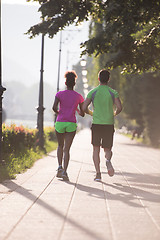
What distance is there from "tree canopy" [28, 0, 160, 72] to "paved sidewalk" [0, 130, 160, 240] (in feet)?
18.4

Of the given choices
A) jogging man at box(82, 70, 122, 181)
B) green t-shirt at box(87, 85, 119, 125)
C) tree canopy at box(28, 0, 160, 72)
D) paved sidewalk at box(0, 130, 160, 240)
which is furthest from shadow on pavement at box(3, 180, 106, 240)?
tree canopy at box(28, 0, 160, 72)

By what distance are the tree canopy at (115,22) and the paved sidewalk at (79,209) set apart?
559 cm

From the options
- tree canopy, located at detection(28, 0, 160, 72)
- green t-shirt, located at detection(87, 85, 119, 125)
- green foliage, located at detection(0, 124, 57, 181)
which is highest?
tree canopy, located at detection(28, 0, 160, 72)

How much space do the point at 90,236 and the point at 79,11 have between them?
9550 millimetres

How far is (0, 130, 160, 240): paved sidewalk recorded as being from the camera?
459 cm

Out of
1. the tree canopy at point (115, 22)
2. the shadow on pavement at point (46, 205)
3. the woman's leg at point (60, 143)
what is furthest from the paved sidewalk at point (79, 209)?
the tree canopy at point (115, 22)

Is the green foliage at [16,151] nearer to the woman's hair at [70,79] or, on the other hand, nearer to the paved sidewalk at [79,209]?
the paved sidewalk at [79,209]

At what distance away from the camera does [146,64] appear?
15.2 meters

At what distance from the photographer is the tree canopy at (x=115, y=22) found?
12766mm

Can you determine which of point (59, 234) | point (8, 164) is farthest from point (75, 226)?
point (8, 164)

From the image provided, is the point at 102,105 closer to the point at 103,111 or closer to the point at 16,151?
the point at 103,111

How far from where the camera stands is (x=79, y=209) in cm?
580

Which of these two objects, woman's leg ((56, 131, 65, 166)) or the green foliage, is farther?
the green foliage

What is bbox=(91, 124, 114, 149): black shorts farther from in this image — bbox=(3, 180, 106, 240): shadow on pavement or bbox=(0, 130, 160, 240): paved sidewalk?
bbox=(3, 180, 106, 240): shadow on pavement
